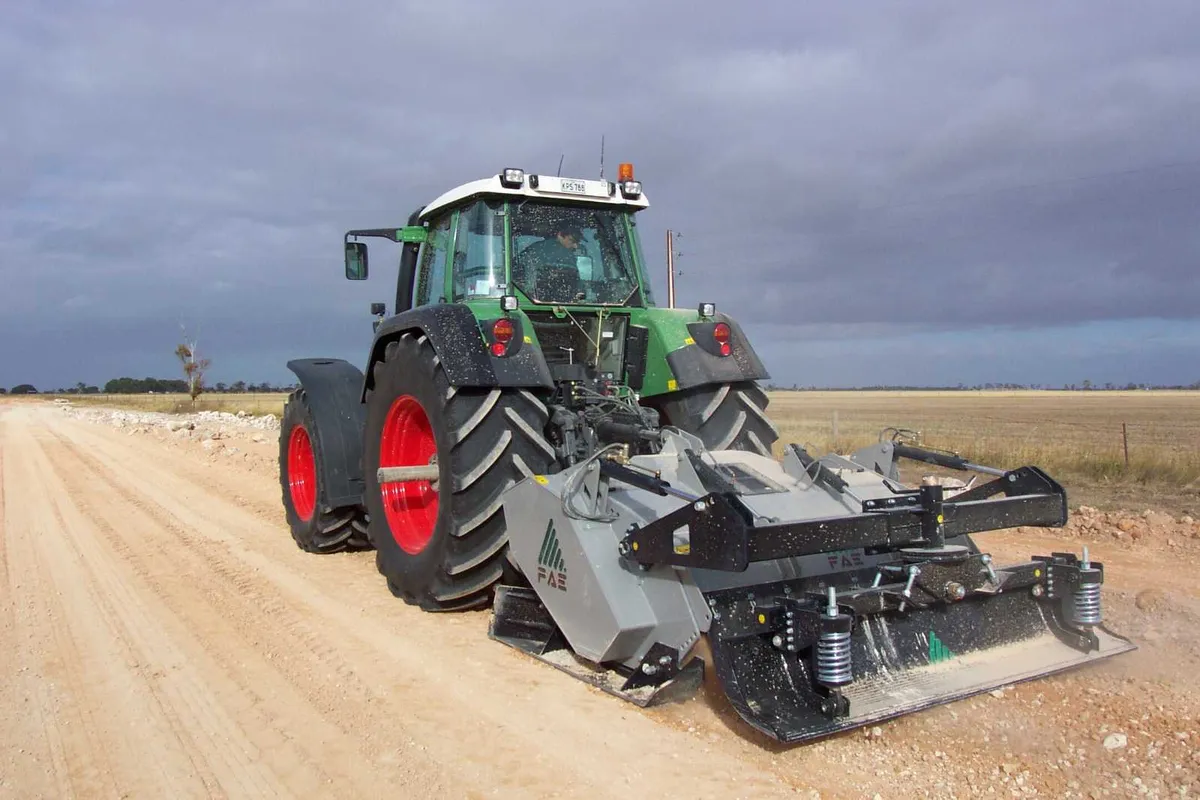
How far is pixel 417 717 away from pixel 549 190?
327 centimetres

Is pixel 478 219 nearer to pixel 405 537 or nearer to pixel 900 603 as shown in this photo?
pixel 405 537

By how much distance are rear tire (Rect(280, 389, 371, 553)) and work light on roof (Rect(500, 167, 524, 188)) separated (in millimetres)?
2269

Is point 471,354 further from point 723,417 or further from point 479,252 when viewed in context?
point 723,417

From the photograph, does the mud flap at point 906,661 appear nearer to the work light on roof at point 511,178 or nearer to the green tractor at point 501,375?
the green tractor at point 501,375

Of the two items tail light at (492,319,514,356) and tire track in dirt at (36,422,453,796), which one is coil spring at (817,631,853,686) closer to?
tire track in dirt at (36,422,453,796)

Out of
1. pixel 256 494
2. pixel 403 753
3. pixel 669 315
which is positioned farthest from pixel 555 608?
pixel 256 494

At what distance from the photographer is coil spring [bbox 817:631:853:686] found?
3053 mm

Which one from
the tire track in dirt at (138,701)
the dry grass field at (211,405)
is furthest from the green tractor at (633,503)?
the dry grass field at (211,405)

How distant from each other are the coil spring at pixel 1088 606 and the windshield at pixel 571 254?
3.13 m

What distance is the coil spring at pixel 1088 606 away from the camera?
12.3ft

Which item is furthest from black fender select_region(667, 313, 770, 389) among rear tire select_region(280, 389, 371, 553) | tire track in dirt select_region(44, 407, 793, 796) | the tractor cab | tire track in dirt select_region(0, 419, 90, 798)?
tire track in dirt select_region(0, 419, 90, 798)

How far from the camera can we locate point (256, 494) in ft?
32.6

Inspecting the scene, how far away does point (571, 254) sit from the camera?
5.74 meters

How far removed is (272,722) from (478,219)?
320 centimetres
